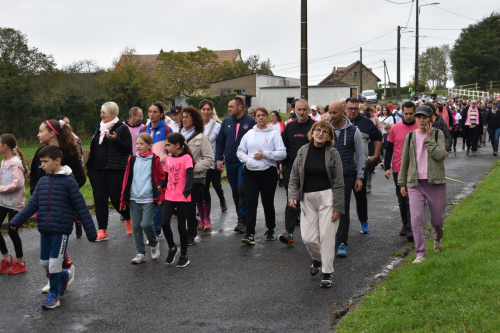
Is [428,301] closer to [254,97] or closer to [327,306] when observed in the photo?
[327,306]

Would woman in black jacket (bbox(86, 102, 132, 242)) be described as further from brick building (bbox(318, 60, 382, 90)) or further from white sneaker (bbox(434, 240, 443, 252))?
brick building (bbox(318, 60, 382, 90))

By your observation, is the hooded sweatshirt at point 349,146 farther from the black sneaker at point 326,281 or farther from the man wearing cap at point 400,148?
the black sneaker at point 326,281

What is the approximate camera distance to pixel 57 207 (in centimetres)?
506

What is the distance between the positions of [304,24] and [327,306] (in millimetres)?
12286

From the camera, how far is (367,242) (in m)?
7.41

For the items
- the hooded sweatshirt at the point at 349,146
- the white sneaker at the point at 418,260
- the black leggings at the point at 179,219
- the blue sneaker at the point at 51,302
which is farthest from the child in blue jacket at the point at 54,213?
the white sneaker at the point at 418,260

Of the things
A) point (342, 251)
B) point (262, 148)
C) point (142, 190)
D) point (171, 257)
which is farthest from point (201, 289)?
point (262, 148)

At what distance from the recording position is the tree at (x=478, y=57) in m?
70.2

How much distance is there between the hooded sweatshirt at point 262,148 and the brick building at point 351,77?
103064 millimetres

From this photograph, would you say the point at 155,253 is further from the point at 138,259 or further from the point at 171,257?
the point at 171,257

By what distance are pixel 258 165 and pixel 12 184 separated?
3384mm

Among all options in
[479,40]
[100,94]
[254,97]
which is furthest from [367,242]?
[479,40]

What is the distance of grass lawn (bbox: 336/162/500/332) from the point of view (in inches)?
164

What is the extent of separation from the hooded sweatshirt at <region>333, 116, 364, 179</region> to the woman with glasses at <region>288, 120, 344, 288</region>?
4.05 feet
